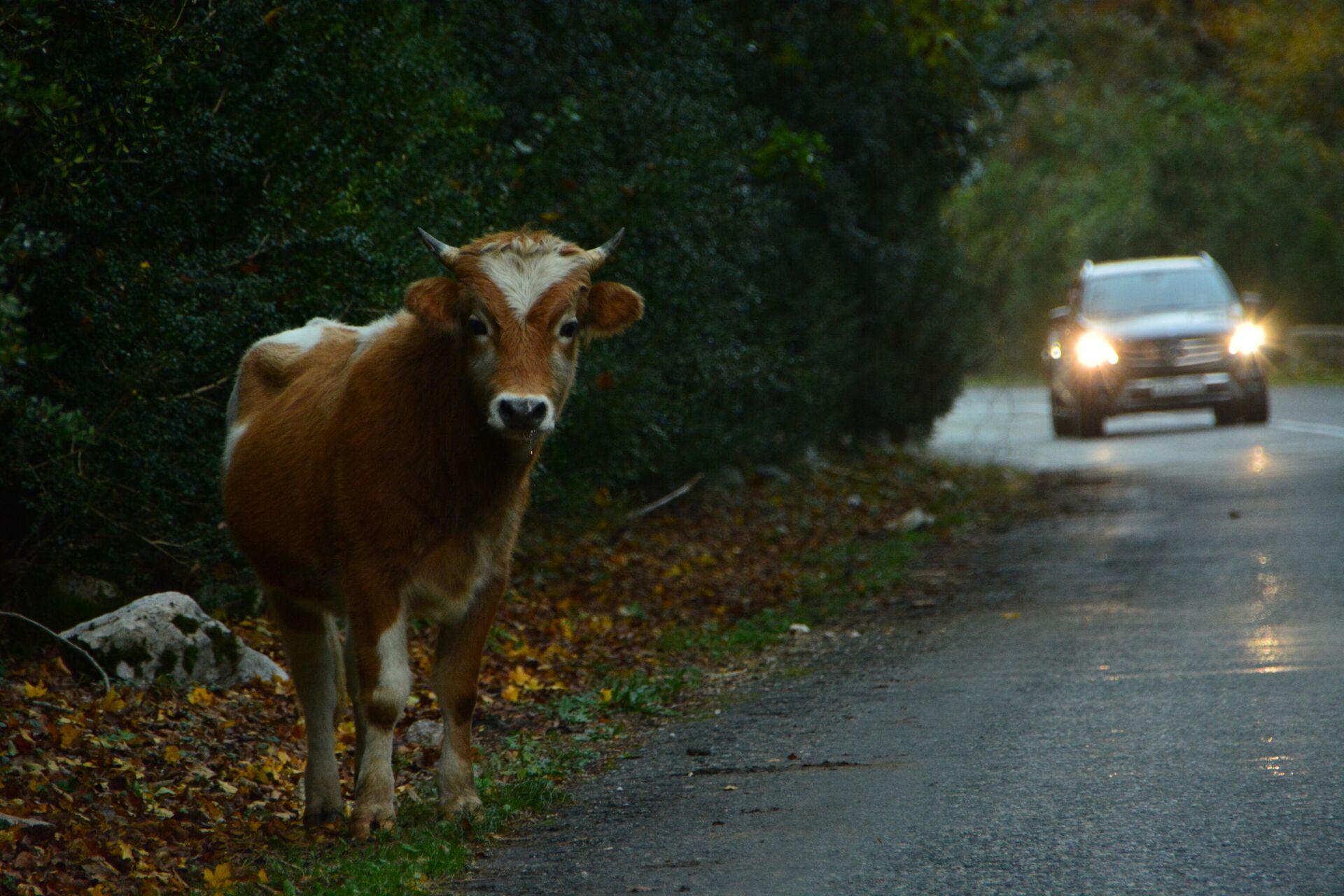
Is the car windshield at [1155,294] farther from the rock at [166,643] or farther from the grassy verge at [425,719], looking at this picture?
the rock at [166,643]

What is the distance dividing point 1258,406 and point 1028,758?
20933 mm

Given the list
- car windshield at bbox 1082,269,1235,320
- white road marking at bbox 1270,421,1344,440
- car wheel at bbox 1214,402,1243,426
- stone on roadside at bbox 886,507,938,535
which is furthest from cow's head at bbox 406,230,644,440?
car wheel at bbox 1214,402,1243,426

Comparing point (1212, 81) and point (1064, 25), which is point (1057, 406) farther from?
point (1212, 81)

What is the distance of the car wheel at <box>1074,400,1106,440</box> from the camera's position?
27172 mm

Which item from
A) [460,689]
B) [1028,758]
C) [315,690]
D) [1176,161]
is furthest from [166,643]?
[1176,161]

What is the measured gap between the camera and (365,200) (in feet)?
34.3

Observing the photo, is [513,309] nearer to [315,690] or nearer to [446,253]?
[446,253]

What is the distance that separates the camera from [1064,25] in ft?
171

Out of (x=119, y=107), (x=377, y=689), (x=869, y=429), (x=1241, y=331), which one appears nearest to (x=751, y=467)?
(x=869, y=429)

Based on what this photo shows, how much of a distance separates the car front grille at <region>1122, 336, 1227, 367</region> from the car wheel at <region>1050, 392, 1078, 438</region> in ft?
8.99

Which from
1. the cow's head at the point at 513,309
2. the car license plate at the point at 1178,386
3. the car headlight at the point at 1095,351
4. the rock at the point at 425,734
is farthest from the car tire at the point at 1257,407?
the cow's head at the point at 513,309

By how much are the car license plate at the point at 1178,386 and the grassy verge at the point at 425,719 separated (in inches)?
410

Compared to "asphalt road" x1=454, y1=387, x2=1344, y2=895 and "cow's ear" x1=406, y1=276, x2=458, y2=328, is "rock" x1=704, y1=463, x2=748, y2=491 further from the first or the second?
"cow's ear" x1=406, y1=276, x2=458, y2=328

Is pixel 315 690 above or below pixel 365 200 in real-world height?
below
